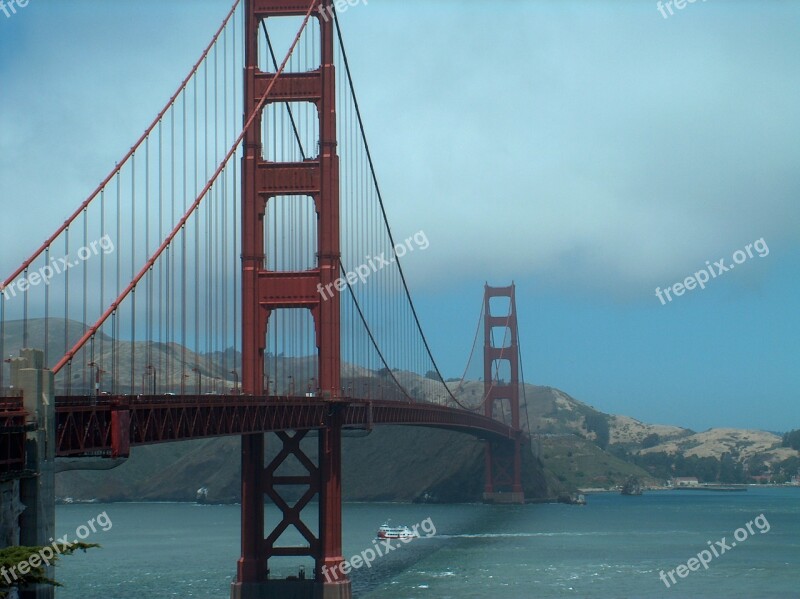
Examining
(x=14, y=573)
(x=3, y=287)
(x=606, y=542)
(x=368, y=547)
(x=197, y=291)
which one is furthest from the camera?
(x=606, y=542)

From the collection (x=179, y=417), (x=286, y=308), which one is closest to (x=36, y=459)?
(x=179, y=417)

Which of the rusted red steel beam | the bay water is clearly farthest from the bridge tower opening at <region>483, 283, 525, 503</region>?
the rusted red steel beam

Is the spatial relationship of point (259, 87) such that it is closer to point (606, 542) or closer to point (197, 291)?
point (197, 291)

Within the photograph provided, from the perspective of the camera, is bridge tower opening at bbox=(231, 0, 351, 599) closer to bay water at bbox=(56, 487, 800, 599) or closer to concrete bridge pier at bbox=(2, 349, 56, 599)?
bay water at bbox=(56, 487, 800, 599)

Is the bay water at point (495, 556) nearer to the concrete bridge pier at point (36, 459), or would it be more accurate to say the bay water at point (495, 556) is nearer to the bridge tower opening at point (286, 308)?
the bridge tower opening at point (286, 308)

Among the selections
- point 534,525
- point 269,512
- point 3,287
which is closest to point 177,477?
point 269,512

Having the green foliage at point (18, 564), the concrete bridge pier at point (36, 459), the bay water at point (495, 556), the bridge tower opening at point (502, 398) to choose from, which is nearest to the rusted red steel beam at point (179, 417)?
the concrete bridge pier at point (36, 459)

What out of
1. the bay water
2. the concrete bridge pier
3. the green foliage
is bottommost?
the bay water
